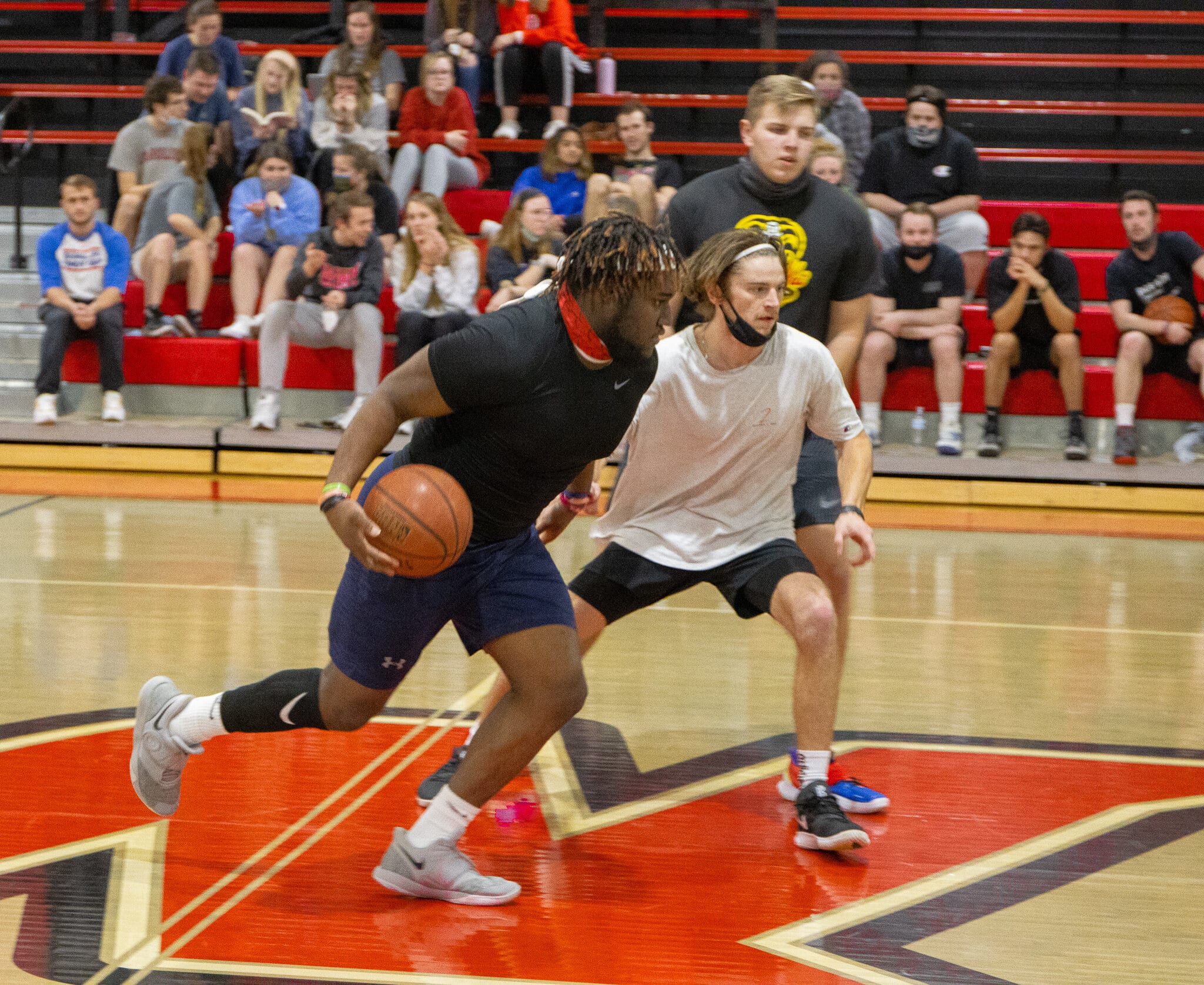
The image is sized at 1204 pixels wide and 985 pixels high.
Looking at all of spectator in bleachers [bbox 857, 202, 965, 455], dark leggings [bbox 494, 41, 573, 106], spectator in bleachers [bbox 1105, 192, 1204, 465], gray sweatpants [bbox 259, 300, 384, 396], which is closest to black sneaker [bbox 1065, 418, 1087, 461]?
spectator in bleachers [bbox 1105, 192, 1204, 465]

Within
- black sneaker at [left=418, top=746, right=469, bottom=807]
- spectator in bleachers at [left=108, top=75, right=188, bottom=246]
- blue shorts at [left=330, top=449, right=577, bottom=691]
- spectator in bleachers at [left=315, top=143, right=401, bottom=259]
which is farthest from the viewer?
spectator in bleachers at [left=108, top=75, right=188, bottom=246]

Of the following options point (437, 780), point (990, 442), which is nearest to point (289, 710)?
point (437, 780)

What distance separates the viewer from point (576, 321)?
2846 millimetres

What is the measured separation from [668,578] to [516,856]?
818 millimetres

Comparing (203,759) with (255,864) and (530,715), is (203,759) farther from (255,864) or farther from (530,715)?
(530,715)

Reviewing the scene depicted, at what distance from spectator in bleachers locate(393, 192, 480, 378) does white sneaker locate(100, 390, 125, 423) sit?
1862 mm

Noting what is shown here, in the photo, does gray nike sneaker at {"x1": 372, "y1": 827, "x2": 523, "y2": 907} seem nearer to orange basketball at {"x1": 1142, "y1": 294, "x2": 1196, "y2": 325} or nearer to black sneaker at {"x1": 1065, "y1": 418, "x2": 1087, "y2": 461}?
black sneaker at {"x1": 1065, "y1": 418, "x2": 1087, "y2": 461}

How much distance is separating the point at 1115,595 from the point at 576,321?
4.15 metres

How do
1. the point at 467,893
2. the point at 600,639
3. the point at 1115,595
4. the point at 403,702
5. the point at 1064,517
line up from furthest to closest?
the point at 1064,517 → the point at 1115,595 → the point at 600,639 → the point at 403,702 → the point at 467,893

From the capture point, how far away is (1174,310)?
8.41m

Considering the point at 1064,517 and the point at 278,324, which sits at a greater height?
the point at 278,324

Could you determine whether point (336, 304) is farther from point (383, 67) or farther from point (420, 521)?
point (420, 521)

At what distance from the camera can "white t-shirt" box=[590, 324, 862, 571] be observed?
3592 mm

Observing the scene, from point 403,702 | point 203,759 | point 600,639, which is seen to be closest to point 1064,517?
point 600,639
